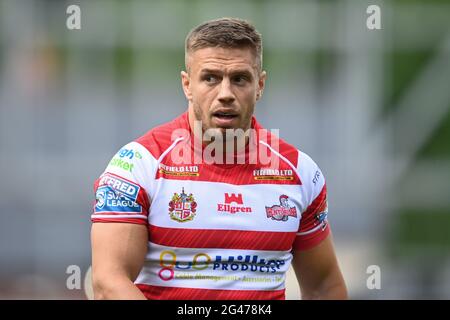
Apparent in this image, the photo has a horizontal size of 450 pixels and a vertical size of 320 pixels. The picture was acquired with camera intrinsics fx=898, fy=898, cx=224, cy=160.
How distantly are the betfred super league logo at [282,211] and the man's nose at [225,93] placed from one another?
0.45 m

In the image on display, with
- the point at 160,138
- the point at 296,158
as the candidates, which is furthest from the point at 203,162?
the point at 296,158

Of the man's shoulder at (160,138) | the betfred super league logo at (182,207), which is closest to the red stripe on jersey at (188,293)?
the betfred super league logo at (182,207)

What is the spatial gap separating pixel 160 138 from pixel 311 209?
2.32 ft

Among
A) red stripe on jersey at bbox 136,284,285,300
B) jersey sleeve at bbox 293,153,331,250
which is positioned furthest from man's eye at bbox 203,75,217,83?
red stripe on jersey at bbox 136,284,285,300

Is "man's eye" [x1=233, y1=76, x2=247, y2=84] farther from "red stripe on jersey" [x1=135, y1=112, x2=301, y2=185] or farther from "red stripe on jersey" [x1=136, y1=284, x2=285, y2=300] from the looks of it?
"red stripe on jersey" [x1=136, y1=284, x2=285, y2=300]

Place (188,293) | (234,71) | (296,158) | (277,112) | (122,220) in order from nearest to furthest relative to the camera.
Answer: (122,220), (188,293), (234,71), (296,158), (277,112)

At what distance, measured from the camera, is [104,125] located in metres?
9.55

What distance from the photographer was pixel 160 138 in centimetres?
361

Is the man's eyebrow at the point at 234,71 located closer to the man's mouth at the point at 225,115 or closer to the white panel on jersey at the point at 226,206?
the man's mouth at the point at 225,115

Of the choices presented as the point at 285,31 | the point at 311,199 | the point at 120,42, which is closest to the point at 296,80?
the point at 285,31

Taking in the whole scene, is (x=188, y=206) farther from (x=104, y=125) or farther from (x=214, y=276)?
(x=104, y=125)

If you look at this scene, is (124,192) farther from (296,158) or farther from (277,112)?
(277,112)

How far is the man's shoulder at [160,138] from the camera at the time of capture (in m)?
3.55
